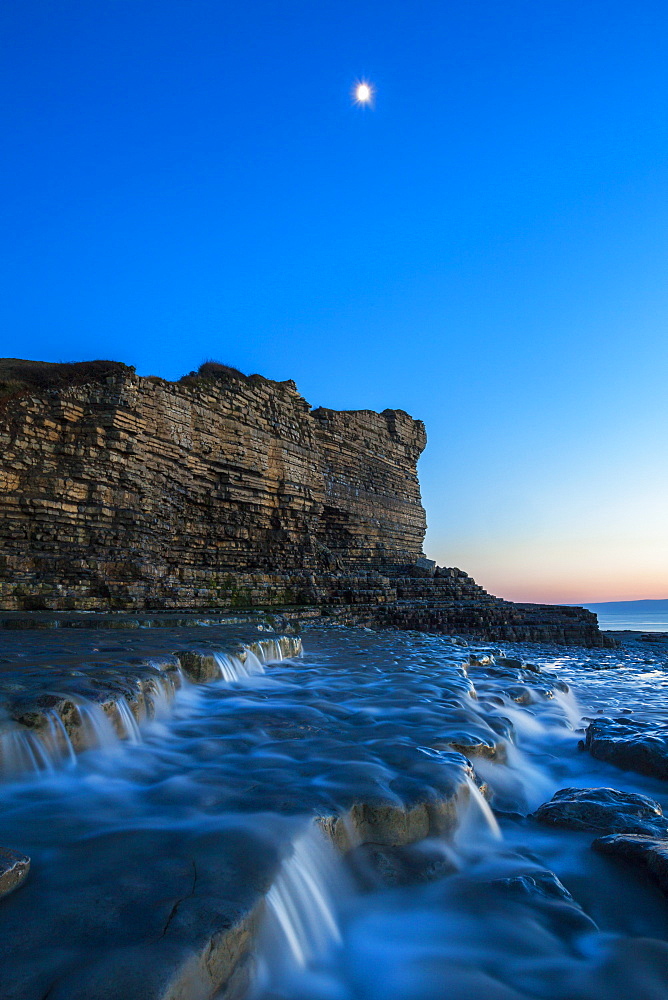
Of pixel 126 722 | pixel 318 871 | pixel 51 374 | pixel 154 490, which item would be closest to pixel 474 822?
pixel 318 871

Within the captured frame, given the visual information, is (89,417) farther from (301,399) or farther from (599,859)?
(599,859)

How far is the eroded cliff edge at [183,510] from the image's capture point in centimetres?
1323

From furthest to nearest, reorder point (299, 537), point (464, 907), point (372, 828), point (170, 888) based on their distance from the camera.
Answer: point (299, 537), point (372, 828), point (464, 907), point (170, 888)

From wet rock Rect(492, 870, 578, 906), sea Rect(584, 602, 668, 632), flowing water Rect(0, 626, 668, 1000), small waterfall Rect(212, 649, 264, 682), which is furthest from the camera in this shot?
sea Rect(584, 602, 668, 632)

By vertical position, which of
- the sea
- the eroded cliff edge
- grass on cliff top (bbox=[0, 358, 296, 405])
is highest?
grass on cliff top (bbox=[0, 358, 296, 405])

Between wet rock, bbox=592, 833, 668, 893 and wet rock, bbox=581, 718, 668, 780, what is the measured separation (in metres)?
1.61

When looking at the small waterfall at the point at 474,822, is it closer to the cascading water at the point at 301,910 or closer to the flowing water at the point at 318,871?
the flowing water at the point at 318,871

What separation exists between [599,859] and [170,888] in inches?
80.6

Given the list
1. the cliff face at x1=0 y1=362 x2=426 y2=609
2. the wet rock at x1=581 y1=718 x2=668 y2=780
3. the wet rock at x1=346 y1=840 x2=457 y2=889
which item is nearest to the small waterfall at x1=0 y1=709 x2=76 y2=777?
the wet rock at x1=346 y1=840 x2=457 y2=889

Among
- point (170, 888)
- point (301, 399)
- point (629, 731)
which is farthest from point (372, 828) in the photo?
point (301, 399)

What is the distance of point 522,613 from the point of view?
65.0 feet

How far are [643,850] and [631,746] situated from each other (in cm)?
206

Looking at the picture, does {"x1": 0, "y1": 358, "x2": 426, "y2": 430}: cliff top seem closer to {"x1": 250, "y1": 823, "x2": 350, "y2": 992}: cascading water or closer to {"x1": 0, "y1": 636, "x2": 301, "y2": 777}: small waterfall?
{"x1": 0, "y1": 636, "x2": 301, "y2": 777}: small waterfall

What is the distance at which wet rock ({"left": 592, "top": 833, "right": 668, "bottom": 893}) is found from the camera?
7.45 feet
